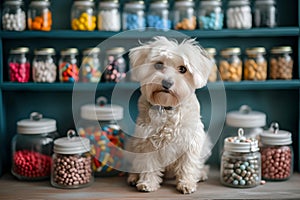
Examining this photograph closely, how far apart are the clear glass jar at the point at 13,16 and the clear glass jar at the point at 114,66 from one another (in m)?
0.37

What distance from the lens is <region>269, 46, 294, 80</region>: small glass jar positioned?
2205 millimetres

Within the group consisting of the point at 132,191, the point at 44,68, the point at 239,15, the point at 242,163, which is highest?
the point at 239,15

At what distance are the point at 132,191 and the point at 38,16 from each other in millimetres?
825

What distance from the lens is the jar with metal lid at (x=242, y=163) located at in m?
2.01

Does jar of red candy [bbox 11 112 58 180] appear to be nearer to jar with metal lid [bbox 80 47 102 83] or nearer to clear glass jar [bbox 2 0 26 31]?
jar with metal lid [bbox 80 47 102 83]

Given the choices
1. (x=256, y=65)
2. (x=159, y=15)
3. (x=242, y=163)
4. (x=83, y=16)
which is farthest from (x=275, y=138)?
(x=83, y=16)

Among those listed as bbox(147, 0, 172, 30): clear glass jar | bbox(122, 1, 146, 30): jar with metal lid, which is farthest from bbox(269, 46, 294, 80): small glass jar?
bbox(122, 1, 146, 30): jar with metal lid

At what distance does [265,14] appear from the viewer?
2221 mm

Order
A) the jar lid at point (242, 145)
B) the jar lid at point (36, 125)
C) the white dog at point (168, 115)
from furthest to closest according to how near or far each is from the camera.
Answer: the jar lid at point (36, 125)
the jar lid at point (242, 145)
the white dog at point (168, 115)

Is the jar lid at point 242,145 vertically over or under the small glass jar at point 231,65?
under

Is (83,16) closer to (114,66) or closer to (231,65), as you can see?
(114,66)

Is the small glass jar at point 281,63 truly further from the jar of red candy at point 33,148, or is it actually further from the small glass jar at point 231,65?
the jar of red candy at point 33,148

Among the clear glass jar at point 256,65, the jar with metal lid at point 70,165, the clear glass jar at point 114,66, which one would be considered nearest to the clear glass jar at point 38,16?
the clear glass jar at point 114,66

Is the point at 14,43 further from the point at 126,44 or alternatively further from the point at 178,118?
the point at 178,118
